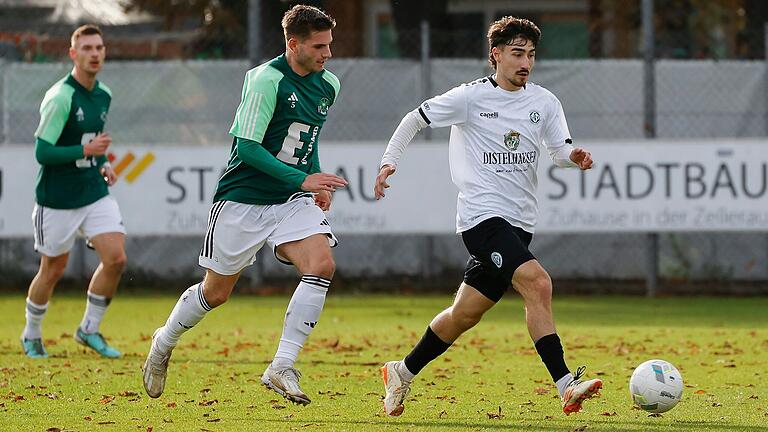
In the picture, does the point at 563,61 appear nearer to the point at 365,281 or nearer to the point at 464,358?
the point at 365,281

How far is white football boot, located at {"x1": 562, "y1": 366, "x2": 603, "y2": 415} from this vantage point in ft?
20.9

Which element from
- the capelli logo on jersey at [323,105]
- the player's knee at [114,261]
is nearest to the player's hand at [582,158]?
the capelli logo on jersey at [323,105]

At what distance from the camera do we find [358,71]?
1559 cm

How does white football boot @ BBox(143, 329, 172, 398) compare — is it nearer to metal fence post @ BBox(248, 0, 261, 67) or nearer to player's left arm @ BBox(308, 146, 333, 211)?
player's left arm @ BBox(308, 146, 333, 211)

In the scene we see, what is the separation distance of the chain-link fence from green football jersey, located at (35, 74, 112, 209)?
17.2 feet

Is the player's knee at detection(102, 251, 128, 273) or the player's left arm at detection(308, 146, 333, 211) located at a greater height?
the player's left arm at detection(308, 146, 333, 211)

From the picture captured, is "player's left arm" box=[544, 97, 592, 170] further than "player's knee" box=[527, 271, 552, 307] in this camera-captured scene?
Yes

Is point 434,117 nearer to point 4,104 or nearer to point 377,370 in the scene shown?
point 377,370

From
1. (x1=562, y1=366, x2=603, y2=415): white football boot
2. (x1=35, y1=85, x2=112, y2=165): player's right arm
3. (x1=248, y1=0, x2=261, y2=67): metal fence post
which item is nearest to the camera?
(x1=562, y1=366, x2=603, y2=415): white football boot

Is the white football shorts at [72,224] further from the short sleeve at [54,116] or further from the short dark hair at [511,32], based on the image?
the short dark hair at [511,32]

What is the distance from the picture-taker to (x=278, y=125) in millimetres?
7145

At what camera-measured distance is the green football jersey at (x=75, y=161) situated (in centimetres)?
996

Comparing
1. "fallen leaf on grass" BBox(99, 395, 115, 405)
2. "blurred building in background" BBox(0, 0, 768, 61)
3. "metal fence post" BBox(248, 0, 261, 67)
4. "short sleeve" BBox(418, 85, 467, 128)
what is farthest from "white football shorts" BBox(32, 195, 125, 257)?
"blurred building in background" BBox(0, 0, 768, 61)

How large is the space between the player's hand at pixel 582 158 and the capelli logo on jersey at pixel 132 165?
8.12 m
